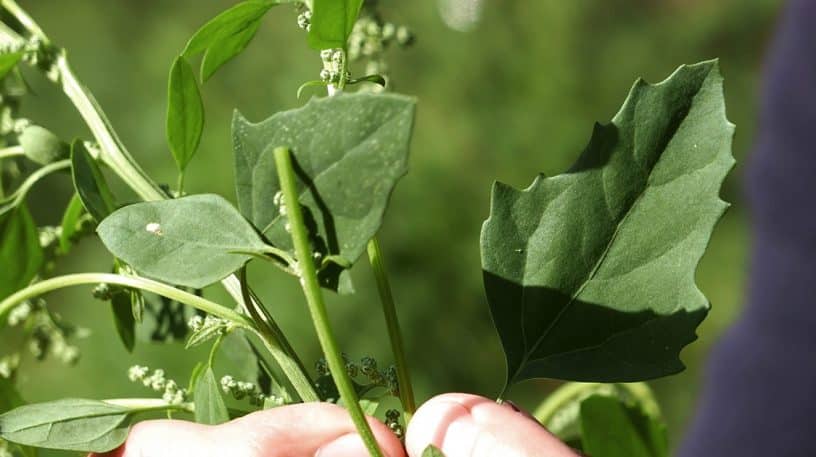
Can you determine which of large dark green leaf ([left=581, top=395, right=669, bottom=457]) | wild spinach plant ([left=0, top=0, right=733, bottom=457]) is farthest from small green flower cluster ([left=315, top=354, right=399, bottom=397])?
large dark green leaf ([left=581, top=395, right=669, bottom=457])

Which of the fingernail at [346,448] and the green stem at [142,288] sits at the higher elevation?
the green stem at [142,288]

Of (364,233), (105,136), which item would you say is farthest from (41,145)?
(364,233)

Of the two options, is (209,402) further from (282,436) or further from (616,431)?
(616,431)

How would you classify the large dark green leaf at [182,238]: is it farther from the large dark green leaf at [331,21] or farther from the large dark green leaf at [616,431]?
the large dark green leaf at [616,431]

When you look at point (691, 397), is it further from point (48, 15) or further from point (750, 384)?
point (48, 15)

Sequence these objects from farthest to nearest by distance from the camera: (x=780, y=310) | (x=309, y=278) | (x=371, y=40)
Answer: (x=780, y=310) < (x=371, y=40) < (x=309, y=278)

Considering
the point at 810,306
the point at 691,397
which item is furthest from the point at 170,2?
the point at 810,306

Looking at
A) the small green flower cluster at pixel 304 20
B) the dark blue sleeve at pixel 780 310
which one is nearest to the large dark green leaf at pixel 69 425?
the small green flower cluster at pixel 304 20
